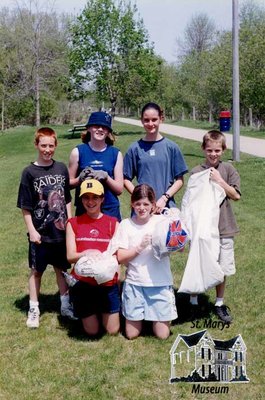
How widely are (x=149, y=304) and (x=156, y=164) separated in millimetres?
1183

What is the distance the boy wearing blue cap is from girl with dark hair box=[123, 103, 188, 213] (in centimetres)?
15

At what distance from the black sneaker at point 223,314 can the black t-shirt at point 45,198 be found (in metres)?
1.52

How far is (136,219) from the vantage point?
4.25 m

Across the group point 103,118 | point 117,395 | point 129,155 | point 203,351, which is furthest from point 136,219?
point 117,395

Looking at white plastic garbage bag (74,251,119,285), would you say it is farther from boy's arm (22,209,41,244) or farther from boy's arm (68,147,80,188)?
boy's arm (68,147,80,188)

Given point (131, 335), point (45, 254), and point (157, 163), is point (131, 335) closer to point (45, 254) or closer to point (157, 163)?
→ point (45, 254)

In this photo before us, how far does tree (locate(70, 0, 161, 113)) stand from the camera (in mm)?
26344

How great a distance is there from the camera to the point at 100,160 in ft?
14.1

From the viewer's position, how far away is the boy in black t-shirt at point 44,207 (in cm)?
433

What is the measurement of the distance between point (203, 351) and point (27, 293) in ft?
7.11

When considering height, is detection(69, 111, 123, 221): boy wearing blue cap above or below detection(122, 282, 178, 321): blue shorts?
above

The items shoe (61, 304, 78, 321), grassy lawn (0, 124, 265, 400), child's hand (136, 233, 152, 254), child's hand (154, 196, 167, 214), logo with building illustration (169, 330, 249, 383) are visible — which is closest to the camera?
grassy lawn (0, 124, 265, 400)

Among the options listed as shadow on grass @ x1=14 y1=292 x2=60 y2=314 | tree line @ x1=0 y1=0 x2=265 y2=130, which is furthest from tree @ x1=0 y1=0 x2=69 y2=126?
shadow on grass @ x1=14 y1=292 x2=60 y2=314

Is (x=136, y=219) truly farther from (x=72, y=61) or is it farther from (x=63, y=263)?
(x=72, y=61)
